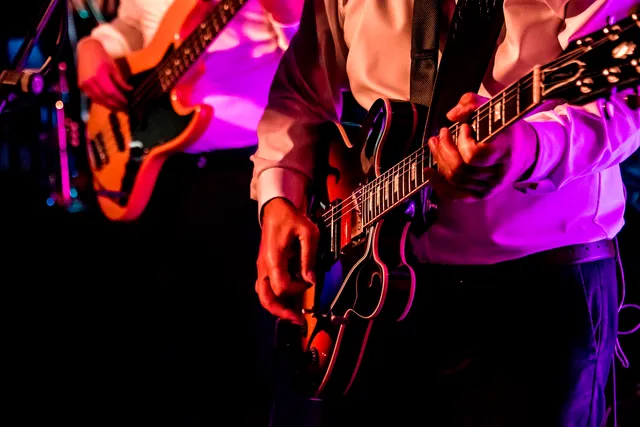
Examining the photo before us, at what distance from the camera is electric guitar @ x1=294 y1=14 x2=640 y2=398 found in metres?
0.86

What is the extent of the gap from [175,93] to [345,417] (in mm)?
1493

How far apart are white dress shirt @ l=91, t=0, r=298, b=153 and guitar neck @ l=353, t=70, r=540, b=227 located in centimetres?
105

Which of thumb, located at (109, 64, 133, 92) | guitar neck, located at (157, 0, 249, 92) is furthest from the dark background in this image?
guitar neck, located at (157, 0, 249, 92)

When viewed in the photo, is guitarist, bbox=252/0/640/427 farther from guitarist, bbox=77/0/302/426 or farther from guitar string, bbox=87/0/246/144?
guitar string, bbox=87/0/246/144

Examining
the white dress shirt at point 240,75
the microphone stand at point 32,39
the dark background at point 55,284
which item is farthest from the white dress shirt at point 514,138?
the dark background at point 55,284

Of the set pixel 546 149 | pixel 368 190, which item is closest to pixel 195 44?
pixel 368 190

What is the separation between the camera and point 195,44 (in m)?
2.32

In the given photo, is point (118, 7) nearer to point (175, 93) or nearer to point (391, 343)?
point (175, 93)

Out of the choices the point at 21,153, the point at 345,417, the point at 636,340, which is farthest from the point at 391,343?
the point at 21,153

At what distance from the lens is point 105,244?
3.32 meters

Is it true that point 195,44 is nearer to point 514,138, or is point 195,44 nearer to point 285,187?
point 285,187

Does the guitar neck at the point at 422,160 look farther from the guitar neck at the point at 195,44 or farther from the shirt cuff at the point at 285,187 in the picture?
the guitar neck at the point at 195,44

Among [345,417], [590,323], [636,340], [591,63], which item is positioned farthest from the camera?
[636,340]

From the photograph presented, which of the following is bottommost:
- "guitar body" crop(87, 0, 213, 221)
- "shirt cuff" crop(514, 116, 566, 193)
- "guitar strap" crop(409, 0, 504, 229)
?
"shirt cuff" crop(514, 116, 566, 193)
